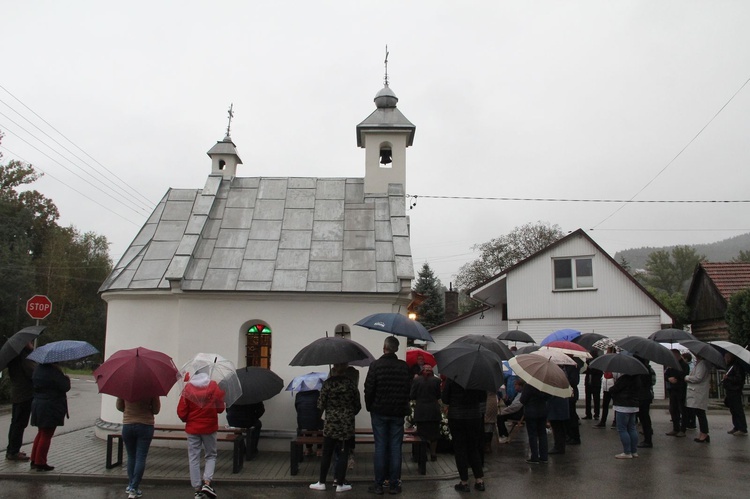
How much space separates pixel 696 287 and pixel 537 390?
2409 cm

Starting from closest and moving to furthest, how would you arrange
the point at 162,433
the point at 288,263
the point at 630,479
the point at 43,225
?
the point at 630,479
the point at 162,433
the point at 288,263
the point at 43,225

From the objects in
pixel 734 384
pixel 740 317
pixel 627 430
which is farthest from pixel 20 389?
pixel 740 317

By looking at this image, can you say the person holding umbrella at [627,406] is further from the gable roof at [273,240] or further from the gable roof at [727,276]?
the gable roof at [727,276]

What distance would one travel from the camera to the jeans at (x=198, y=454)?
8.22m

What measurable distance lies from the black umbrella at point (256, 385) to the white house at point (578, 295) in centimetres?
1564

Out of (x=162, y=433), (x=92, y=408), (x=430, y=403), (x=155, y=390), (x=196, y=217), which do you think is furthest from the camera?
(x=92, y=408)

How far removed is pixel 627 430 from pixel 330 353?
6.05 m

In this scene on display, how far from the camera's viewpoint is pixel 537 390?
10688 mm

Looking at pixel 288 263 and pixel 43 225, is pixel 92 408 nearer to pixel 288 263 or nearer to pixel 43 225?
pixel 288 263

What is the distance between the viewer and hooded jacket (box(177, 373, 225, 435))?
26.6 feet

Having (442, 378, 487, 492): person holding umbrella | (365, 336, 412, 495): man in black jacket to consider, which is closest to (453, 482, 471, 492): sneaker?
(442, 378, 487, 492): person holding umbrella

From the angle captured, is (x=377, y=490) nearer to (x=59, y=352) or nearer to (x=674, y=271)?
(x=59, y=352)

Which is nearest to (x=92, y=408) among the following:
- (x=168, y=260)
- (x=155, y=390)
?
(x=168, y=260)

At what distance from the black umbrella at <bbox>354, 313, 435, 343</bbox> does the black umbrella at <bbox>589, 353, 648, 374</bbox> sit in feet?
10.4
